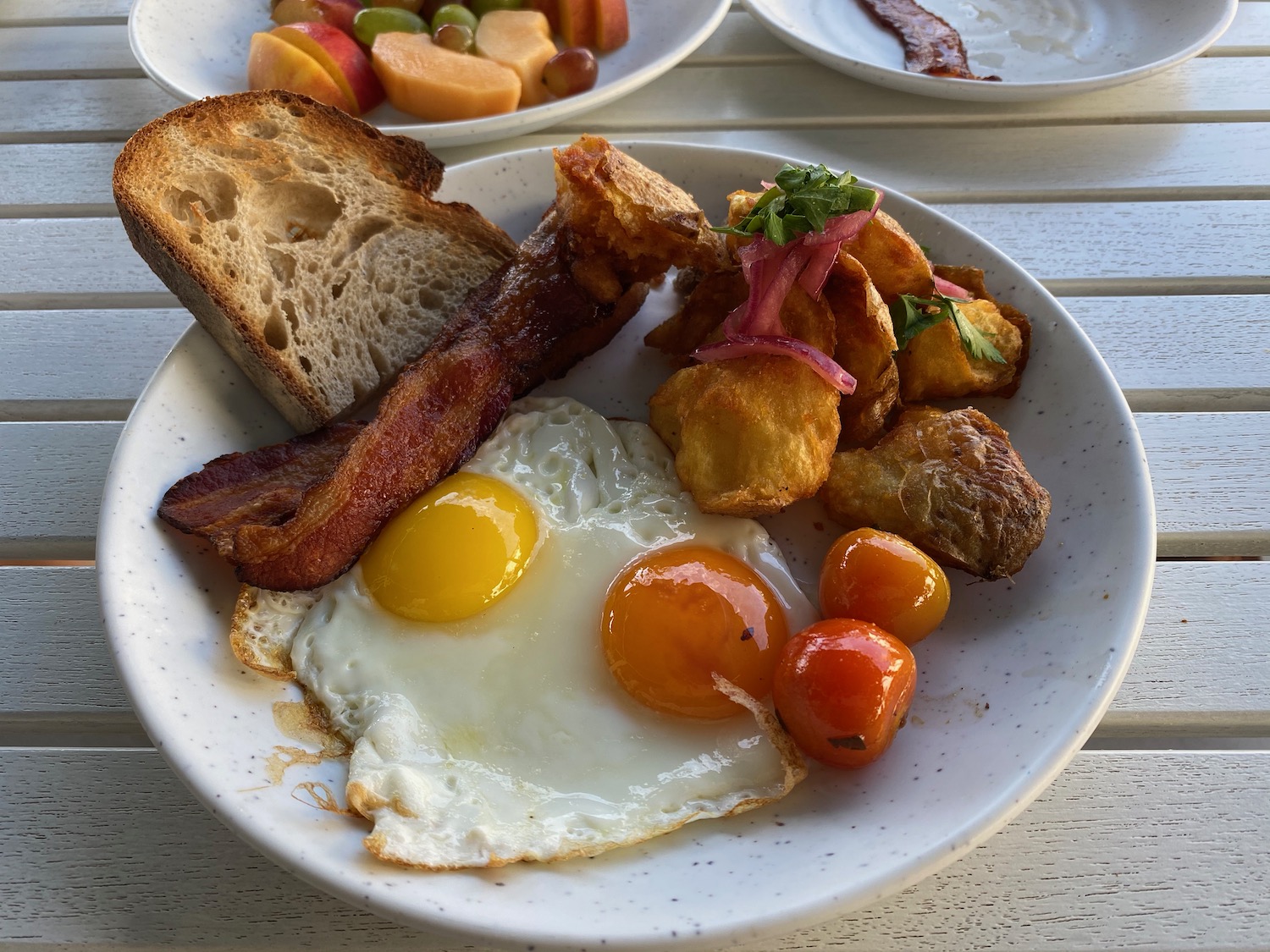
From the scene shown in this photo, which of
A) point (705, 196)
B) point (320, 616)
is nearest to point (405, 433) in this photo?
point (320, 616)

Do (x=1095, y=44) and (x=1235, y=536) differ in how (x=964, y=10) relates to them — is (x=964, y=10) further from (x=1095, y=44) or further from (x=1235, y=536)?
(x=1235, y=536)

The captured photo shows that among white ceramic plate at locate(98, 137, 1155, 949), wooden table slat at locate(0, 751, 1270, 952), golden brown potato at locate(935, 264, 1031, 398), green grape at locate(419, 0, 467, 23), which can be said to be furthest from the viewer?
green grape at locate(419, 0, 467, 23)

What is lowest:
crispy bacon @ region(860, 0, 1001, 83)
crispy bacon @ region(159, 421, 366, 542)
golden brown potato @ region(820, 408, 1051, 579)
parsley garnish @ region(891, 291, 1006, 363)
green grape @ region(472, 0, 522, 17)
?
crispy bacon @ region(159, 421, 366, 542)

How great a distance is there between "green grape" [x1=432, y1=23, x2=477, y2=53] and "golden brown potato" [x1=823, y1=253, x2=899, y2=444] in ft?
6.06

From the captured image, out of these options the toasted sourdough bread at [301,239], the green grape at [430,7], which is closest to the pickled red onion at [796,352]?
the toasted sourdough bread at [301,239]

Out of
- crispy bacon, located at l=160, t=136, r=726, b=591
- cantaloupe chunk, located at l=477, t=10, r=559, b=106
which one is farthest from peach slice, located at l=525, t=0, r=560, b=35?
crispy bacon, located at l=160, t=136, r=726, b=591

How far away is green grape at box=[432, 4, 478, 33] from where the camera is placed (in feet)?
10.2

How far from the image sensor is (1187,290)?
250cm

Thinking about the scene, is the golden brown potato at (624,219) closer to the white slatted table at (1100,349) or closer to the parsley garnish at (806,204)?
the parsley garnish at (806,204)

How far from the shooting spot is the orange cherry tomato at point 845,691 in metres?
1.43

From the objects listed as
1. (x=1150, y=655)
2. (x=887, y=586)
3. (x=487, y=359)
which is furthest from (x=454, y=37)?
(x=1150, y=655)

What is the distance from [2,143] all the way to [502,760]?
3.01m

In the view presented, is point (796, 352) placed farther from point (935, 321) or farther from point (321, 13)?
point (321, 13)

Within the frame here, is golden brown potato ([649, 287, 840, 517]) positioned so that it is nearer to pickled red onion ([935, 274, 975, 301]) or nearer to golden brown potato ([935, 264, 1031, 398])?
pickled red onion ([935, 274, 975, 301])
